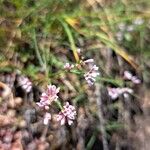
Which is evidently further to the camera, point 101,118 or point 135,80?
point 135,80

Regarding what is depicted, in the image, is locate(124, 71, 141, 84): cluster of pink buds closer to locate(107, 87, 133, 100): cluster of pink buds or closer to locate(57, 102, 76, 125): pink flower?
locate(107, 87, 133, 100): cluster of pink buds

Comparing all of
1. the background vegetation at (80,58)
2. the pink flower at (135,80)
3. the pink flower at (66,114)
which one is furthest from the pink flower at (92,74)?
the pink flower at (135,80)

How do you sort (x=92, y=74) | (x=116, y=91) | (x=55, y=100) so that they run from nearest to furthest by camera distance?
(x=55, y=100)
(x=92, y=74)
(x=116, y=91)

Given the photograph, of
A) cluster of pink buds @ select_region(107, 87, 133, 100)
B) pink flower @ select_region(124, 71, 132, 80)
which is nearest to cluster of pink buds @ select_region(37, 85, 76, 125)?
cluster of pink buds @ select_region(107, 87, 133, 100)

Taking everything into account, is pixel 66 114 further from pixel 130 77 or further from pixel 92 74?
pixel 130 77

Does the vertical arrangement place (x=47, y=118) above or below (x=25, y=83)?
below

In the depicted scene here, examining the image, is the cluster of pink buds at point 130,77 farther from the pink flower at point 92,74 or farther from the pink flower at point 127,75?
the pink flower at point 92,74

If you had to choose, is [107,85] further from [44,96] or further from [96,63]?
[44,96]

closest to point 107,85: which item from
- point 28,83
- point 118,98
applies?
point 118,98

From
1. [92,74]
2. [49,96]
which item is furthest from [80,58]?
[49,96]

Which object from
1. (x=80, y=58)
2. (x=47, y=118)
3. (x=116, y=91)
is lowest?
(x=47, y=118)
